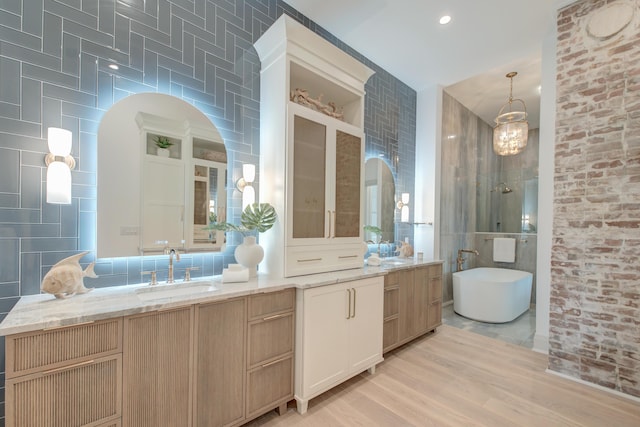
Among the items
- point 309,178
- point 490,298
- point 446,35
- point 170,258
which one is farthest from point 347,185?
point 490,298

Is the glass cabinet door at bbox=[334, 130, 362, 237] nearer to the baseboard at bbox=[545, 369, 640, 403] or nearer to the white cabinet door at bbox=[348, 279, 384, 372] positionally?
the white cabinet door at bbox=[348, 279, 384, 372]

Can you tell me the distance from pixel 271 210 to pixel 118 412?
4.53 feet

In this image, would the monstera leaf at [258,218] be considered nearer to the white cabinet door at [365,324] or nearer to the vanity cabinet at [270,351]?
the vanity cabinet at [270,351]

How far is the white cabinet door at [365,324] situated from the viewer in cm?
219

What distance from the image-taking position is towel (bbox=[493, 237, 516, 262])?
15.9 feet

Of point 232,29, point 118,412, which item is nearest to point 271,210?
point 118,412

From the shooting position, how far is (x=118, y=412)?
4.14ft

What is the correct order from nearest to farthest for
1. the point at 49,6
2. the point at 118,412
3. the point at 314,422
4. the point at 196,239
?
the point at 118,412 → the point at 49,6 → the point at 314,422 → the point at 196,239

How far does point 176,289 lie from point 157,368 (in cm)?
52

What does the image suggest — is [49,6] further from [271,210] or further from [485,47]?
[485,47]

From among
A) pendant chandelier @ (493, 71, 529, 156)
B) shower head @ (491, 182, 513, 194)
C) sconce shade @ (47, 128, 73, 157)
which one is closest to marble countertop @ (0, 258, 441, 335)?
sconce shade @ (47, 128, 73, 157)

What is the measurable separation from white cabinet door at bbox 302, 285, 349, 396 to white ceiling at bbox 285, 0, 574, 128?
8.50 feet

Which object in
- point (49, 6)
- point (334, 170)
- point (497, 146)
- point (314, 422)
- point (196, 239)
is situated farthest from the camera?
point (497, 146)

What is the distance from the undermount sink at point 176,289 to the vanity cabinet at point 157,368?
24 centimetres
